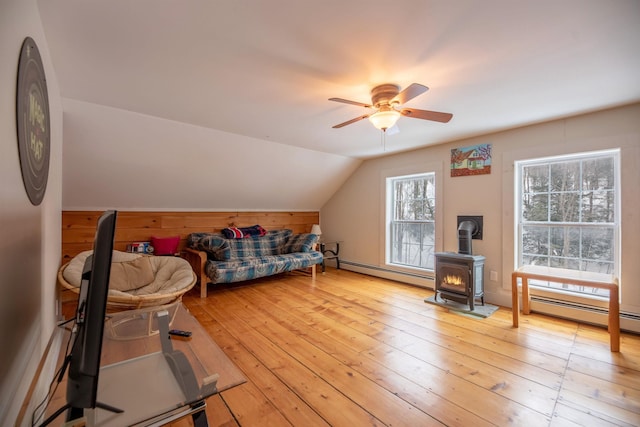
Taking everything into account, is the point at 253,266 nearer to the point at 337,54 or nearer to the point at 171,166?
the point at 171,166

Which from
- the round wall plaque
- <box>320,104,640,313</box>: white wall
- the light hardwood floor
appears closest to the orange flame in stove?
the light hardwood floor

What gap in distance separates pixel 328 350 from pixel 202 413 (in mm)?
1492

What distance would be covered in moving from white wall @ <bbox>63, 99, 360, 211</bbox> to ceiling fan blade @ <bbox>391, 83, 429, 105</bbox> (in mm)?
2375

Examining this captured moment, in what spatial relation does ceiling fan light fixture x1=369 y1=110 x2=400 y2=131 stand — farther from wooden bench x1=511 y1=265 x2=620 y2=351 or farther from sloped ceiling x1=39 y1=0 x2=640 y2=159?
wooden bench x1=511 y1=265 x2=620 y2=351

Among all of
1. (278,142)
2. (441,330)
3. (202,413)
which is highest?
(278,142)

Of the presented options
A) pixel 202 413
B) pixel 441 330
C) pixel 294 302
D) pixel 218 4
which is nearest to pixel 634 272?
pixel 441 330

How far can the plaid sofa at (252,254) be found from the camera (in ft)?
13.4

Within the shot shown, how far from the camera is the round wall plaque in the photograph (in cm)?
108

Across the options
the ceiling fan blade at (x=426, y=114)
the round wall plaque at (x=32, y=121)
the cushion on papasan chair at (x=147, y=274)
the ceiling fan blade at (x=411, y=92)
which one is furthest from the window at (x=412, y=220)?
the round wall plaque at (x=32, y=121)

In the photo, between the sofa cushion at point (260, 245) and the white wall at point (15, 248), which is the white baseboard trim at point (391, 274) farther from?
the white wall at point (15, 248)

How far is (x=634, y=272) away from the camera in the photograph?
274 cm

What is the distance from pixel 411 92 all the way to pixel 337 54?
572mm

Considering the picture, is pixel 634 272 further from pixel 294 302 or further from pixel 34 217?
pixel 34 217

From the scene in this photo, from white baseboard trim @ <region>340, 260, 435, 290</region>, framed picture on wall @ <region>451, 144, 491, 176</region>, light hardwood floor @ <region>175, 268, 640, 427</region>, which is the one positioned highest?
framed picture on wall @ <region>451, 144, 491, 176</region>
